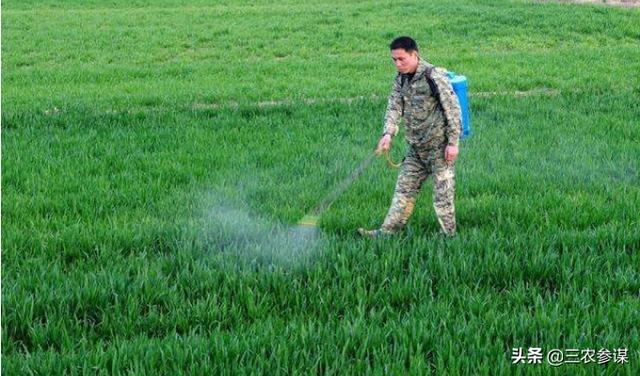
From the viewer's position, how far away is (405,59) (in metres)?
5.38

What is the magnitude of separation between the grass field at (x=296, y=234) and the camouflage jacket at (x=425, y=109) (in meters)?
0.72

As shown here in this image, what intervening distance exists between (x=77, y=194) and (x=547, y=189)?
13.7ft

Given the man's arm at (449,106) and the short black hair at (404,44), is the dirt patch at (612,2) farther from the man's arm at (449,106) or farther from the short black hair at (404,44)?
the short black hair at (404,44)

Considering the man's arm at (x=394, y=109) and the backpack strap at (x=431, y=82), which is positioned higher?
the backpack strap at (x=431, y=82)

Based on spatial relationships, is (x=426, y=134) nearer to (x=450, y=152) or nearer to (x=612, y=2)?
(x=450, y=152)

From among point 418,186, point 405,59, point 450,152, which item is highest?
point 405,59

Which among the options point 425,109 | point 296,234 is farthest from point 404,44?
point 296,234

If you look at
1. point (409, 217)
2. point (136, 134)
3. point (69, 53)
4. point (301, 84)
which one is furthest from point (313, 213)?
point (69, 53)

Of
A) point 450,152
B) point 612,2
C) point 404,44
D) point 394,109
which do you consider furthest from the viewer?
point 612,2

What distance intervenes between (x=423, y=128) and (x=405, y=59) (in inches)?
22.3

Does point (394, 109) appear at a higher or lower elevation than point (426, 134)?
higher

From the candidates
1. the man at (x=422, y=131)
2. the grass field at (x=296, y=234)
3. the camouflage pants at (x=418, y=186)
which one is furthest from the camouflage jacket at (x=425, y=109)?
the grass field at (x=296, y=234)

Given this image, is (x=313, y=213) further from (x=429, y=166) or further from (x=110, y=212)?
(x=110, y=212)

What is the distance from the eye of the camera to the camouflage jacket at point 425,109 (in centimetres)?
548
